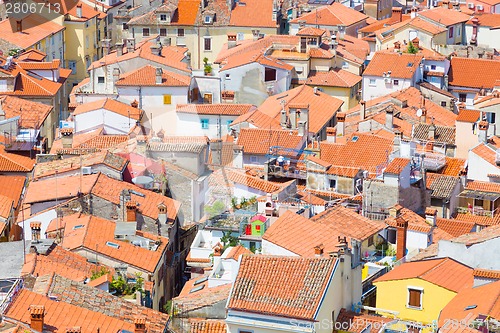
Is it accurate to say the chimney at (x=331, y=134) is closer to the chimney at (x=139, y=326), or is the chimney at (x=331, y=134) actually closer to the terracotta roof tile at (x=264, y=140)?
the terracotta roof tile at (x=264, y=140)

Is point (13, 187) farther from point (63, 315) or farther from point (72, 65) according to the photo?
point (72, 65)

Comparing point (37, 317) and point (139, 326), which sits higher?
point (37, 317)

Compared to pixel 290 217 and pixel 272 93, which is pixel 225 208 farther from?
pixel 272 93

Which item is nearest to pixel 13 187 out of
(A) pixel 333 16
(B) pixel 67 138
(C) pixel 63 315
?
(B) pixel 67 138

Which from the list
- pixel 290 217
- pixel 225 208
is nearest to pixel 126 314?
pixel 290 217

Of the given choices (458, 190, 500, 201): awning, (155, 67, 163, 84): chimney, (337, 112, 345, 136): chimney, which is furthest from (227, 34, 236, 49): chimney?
(458, 190, 500, 201): awning

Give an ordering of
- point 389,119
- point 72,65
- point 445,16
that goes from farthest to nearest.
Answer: point 72,65
point 445,16
point 389,119
